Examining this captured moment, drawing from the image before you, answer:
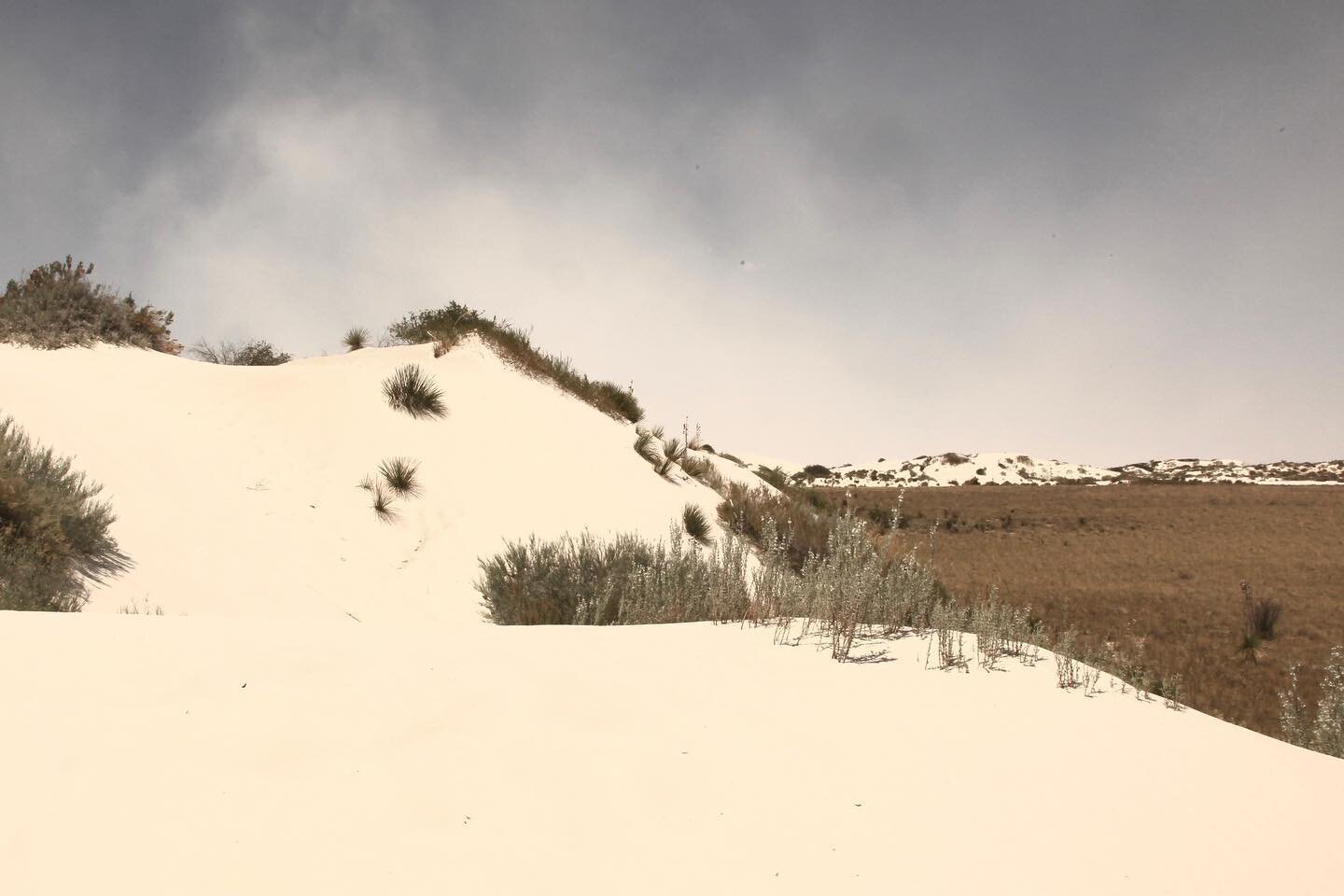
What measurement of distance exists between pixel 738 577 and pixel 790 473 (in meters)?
32.8

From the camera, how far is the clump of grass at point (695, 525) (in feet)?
35.7

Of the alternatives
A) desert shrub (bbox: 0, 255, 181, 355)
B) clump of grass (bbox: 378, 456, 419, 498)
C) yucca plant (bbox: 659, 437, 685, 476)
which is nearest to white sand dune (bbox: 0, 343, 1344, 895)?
clump of grass (bbox: 378, 456, 419, 498)

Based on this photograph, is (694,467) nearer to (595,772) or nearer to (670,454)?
(670,454)

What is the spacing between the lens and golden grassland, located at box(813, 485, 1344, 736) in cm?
693

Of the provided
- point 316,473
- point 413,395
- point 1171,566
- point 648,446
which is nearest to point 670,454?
point 648,446

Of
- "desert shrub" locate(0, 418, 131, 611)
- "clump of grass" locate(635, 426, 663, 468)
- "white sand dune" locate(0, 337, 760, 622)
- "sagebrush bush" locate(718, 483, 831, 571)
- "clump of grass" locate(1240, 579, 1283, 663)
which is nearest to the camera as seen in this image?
"desert shrub" locate(0, 418, 131, 611)

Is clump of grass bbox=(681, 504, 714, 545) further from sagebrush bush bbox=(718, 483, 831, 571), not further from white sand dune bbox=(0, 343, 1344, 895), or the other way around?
white sand dune bbox=(0, 343, 1344, 895)

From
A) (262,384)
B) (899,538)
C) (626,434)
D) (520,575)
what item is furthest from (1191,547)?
(262,384)

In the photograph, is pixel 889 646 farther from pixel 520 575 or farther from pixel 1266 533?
pixel 1266 533

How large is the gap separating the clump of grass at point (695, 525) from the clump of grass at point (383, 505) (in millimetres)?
4292

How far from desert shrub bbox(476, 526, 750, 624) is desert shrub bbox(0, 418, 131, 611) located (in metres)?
3.43

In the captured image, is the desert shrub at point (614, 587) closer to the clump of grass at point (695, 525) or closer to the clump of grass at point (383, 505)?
the clump of grass at point (383, 505)

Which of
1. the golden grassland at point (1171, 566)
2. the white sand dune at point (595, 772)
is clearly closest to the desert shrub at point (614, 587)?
the white sand dune at point (595, 772)

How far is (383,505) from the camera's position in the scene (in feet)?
31.5
